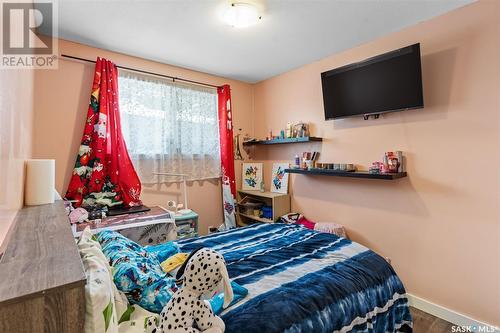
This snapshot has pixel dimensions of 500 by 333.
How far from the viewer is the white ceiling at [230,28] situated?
1.89 metres

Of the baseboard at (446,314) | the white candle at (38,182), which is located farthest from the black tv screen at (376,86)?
the white candle at (38,182)

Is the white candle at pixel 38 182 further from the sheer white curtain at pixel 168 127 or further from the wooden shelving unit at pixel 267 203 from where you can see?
the wooden shelving unit at pixel 267 203

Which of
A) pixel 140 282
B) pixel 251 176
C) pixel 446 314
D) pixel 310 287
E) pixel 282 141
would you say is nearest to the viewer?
pixel 140 282

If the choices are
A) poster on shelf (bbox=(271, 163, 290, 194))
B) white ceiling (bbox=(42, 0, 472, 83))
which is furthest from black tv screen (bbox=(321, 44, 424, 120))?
poster on shelf (bbox=(271, 163, 290, 194))

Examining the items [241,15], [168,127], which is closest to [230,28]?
[241,15]

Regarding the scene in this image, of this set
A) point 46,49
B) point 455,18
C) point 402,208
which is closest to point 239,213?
point 402,208

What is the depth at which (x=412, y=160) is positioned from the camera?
88.3 inches

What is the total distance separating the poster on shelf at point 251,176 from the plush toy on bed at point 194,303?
2.68 metres

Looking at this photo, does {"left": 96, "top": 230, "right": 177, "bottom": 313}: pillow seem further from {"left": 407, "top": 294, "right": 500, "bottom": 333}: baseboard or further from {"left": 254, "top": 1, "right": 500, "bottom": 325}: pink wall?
{"left": 407, "top": 294, "right": 500, "bottom": 333}: baseboard

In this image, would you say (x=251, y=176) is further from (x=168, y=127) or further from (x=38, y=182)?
(x=38, y=182)

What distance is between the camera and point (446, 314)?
2061 mm

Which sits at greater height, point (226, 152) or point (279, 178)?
point (226, 152)

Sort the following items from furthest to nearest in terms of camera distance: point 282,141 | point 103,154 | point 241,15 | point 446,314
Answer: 1. point 282,141
2. point 103,154
3. point 446,314
4. point 241,15

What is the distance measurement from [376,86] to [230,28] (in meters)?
1.44
